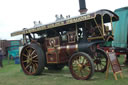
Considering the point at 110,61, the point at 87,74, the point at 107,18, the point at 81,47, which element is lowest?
the point at 87,74

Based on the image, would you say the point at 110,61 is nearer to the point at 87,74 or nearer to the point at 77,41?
the point at 87,74

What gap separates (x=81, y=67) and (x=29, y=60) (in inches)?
99.5

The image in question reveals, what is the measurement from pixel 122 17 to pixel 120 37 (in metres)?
0.91

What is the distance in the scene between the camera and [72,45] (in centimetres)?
607

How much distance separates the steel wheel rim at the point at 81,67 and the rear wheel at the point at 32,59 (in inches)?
63.5

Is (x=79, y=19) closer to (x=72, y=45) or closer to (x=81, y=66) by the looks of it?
(x=72, y=45)

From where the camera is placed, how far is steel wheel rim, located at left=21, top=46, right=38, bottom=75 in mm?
6874

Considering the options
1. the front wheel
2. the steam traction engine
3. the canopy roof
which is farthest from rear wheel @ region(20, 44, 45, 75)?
the front wheel

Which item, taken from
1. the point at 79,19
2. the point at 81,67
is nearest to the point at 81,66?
the point at 81,67

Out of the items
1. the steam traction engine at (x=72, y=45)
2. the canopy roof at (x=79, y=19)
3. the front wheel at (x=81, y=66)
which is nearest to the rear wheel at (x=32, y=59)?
the steam traction engine at (x=72, y=45)

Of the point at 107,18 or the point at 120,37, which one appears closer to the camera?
the point at 107,18

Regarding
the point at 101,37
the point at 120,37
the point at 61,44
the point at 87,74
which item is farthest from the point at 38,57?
the point at 120,37

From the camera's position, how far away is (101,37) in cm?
538

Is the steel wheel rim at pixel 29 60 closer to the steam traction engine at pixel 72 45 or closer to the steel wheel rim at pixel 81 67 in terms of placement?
the steam traction engine at pixel 72 45
